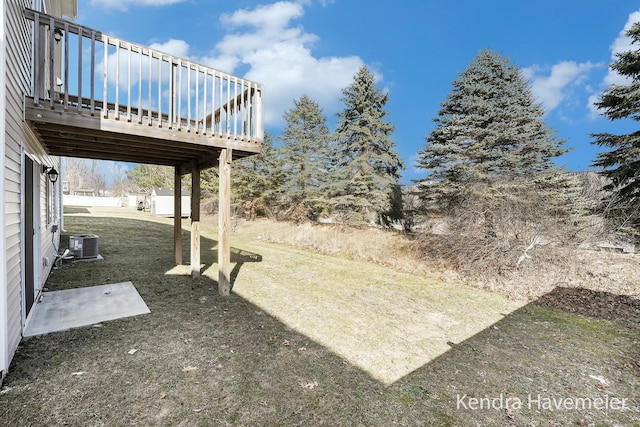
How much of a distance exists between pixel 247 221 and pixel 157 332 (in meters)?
15.2

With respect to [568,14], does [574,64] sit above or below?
below

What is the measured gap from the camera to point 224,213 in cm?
491

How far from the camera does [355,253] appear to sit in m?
10.5

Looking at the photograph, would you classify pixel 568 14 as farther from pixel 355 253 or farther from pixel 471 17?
pixel 355 253

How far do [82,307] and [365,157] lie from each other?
38.7 ft

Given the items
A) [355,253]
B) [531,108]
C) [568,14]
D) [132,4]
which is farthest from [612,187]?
[132,4]

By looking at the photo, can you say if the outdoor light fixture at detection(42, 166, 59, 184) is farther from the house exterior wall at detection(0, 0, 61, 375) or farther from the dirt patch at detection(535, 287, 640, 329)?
the dirt patch at detection(535, 287, 640, 329)

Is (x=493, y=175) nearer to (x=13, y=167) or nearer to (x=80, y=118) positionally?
(x=80, y=118)

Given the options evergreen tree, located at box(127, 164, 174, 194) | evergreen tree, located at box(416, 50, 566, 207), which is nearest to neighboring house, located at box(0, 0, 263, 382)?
evergreen tree, located at box(416, 50, 566, 207)

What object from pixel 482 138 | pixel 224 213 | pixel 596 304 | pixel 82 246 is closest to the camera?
pixel 224 213

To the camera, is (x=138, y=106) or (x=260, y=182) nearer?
(x=138, y=106)

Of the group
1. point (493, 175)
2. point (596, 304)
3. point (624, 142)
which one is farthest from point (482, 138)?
point (596, 304)

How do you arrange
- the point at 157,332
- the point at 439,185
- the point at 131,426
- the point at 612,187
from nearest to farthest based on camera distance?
the point at 131,426, the point at 157,332, the point at 612,187, the point at 439,185

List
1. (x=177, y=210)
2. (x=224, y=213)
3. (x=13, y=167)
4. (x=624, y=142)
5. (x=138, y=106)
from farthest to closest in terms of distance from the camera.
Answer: (x=624, y=142) → (x=177, y=210) → (x=224, y=213) → (x=138, y=106) → (x=13, y=167)
